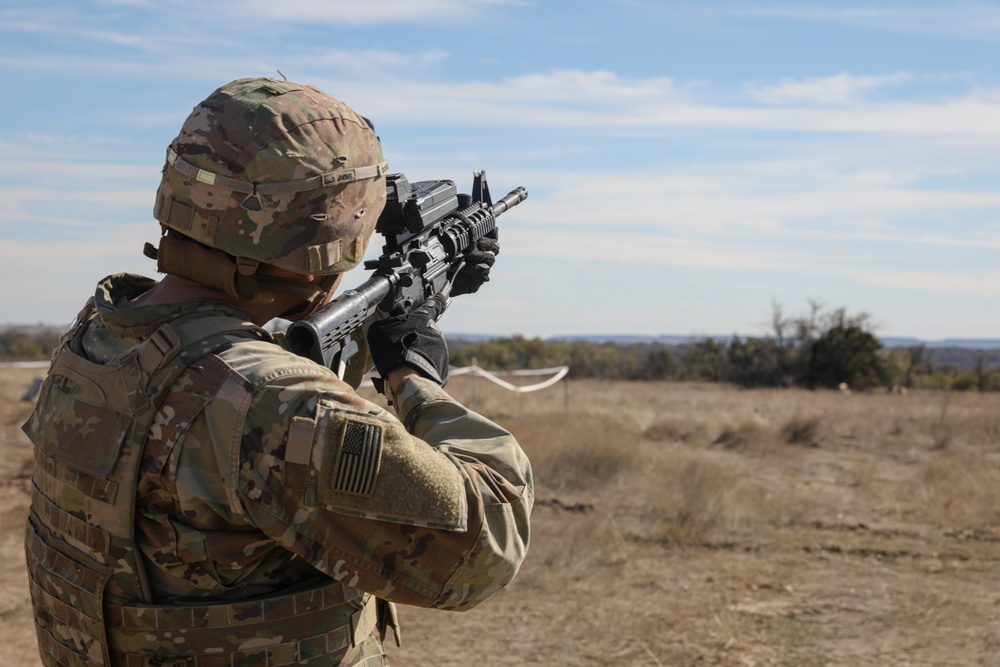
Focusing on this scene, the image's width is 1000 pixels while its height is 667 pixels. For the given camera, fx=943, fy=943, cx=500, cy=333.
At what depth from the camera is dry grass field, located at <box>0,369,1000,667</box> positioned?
18.0 feet

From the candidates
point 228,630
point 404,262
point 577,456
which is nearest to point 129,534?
point 228,630

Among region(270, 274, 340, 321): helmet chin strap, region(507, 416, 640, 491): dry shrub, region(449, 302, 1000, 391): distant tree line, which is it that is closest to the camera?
region(270, 274, 340, 321): helmet chin strap

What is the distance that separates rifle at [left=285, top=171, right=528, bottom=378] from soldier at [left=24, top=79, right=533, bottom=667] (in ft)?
1.08

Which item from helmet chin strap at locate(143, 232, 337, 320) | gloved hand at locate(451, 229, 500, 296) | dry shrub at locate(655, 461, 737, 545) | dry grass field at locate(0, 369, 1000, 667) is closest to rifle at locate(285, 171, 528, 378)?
gloved hand at locate(451, 229, 500, 296)

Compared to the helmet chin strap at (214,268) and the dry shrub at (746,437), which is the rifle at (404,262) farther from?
the dry shrub at (746,437)

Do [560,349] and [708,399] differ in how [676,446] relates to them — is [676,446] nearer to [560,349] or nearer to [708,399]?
[708,399]

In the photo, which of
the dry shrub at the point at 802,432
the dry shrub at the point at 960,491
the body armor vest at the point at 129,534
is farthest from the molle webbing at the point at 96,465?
the dry shrub at the point at 802,432

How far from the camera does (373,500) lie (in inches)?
63.6

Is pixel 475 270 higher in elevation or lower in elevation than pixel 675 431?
higher

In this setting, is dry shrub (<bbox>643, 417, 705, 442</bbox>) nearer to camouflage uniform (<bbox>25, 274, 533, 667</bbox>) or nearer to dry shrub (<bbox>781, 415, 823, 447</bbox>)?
dry shrub (<bbox>781, 415, 823, 447</bbox>)

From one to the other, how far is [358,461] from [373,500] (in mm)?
74

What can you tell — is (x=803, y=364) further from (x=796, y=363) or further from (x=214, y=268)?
(x=214, y=268)

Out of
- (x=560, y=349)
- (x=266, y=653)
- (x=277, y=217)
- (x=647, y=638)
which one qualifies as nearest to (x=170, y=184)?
(x=277, y=217)

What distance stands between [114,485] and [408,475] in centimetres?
55
